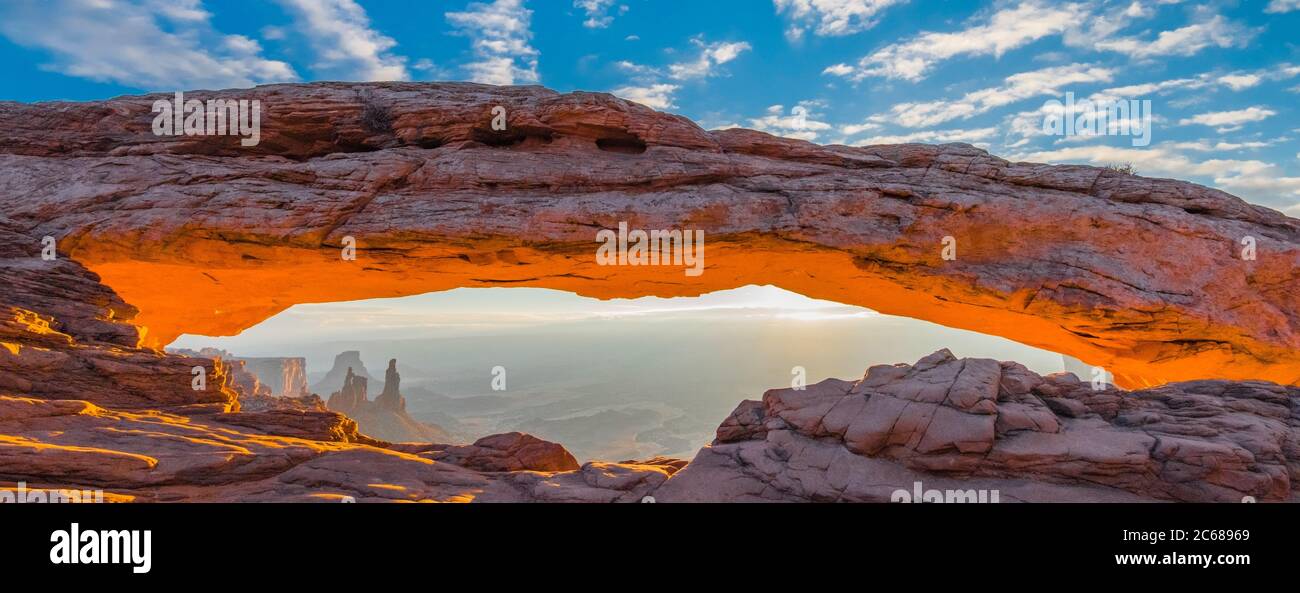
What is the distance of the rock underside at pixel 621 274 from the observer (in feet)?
37.3

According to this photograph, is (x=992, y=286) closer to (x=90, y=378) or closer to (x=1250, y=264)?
(x=1250, y=264)

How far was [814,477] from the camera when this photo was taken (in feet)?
36.9

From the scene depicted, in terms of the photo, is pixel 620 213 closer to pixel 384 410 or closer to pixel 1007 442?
pixel 1007 442

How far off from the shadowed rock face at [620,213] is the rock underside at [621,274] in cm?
11

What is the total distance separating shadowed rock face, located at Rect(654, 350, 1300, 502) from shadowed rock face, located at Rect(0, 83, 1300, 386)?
556 cm

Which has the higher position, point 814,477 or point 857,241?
point 857,241

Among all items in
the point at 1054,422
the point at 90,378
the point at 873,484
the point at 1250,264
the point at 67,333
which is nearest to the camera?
the point at 873,484

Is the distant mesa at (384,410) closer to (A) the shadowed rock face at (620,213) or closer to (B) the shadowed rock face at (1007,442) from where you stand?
(A) the shadowed rock face at (620,213)

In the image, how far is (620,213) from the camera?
1831 centimetres

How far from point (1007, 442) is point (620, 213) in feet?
43.5

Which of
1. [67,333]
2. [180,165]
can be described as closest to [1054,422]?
[67,333]

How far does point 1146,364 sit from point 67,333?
37279 millimetres

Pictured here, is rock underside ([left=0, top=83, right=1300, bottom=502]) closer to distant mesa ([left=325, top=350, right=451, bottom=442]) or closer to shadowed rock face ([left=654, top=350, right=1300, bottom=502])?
shadowed rock face ([left=654, top=350, right=1300, bottom=502])
